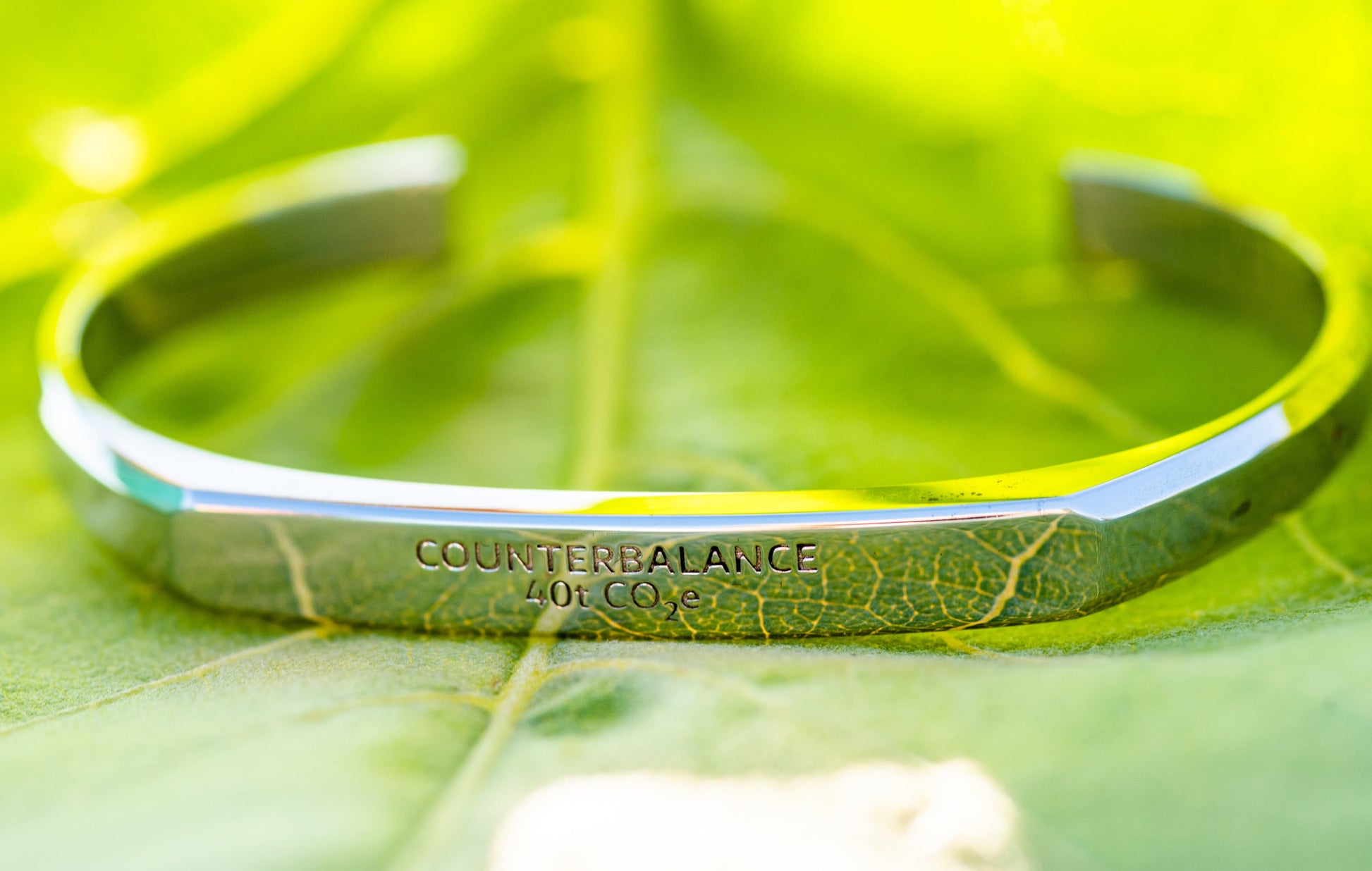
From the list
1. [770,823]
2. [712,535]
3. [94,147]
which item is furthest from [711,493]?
[94,147]

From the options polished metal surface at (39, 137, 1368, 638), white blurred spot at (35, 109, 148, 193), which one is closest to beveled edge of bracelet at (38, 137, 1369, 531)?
polished metal surface at (39, 137, 1368, 638)

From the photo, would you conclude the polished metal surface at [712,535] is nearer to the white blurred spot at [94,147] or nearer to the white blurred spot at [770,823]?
the white blurred spot at [770,823]

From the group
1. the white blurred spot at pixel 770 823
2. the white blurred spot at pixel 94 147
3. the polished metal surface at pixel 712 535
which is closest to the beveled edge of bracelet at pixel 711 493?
the polished metal surface at pixel 712 535

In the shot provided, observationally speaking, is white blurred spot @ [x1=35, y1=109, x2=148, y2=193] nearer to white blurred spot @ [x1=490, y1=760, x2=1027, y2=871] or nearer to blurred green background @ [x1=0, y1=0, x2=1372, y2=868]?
blurred green background @ [x1=0, y1=0, x2=1372, y2=868]

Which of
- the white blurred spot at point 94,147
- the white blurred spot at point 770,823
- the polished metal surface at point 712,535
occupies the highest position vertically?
the white blurred spot at point 94,147

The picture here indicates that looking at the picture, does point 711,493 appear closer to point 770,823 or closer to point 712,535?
point 712,535

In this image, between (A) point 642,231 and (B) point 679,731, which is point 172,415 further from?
(B) point 679,731
